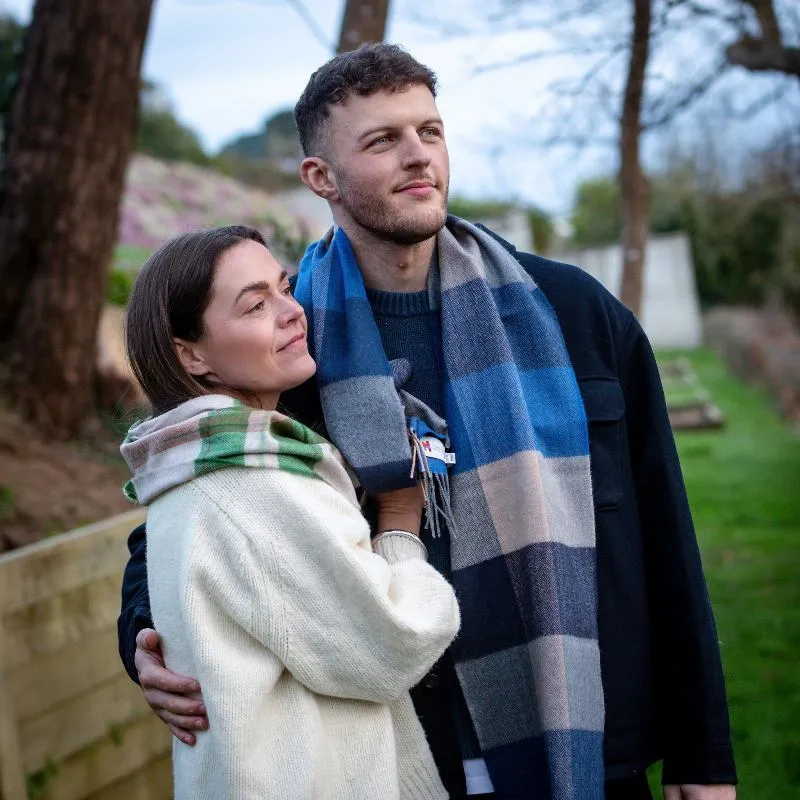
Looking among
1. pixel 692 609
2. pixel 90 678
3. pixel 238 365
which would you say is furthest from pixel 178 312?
pixel 90 678

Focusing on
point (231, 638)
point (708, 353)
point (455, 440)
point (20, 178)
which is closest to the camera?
point (231, 638)

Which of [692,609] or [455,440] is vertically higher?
[455,440]

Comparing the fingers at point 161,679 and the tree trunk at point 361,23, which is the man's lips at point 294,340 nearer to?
the fingers at point 161,679

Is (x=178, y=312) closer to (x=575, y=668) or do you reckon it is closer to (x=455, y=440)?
(x=455, y=440)

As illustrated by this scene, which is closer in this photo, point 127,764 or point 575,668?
point 575,668

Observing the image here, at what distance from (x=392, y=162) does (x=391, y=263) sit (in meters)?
0.23

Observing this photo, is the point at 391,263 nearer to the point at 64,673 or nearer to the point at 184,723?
the point at 184,723

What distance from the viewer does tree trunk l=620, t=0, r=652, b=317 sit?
6430mm

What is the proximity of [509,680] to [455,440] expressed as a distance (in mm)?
499

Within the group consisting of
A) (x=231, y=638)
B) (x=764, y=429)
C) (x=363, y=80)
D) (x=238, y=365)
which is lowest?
(x=764, y=429)

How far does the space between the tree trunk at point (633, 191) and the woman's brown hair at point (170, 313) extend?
15.7 ft

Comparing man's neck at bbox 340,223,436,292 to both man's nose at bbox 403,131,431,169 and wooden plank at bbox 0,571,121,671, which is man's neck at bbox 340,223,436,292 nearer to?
man's nose at bbox 403,131,431,169

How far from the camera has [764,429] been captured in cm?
1468

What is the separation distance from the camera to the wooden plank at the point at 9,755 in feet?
10.5
